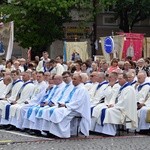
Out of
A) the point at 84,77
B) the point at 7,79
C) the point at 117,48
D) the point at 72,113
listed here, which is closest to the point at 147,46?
the point at 117,48

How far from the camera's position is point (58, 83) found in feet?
53.4

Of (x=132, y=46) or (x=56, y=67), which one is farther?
(x=132, y=46)

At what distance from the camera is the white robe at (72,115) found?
15234 millimetres

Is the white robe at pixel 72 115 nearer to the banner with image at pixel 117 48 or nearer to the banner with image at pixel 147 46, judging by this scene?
the banner with image at pixel 117 48

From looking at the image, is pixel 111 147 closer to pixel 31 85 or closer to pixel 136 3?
pixel 31 85

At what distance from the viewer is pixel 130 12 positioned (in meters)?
42.7

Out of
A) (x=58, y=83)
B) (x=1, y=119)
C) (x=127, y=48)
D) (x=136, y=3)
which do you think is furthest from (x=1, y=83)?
(x=136, y=3)

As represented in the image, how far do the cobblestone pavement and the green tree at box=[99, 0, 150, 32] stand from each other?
24.9m

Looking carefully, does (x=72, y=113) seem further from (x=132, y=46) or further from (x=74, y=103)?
(x=132, y=46)

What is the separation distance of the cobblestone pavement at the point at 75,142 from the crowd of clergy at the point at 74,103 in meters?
0.37

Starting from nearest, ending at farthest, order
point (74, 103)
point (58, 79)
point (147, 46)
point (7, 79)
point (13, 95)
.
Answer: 1. point (74, 103)
2. point (58, 79)
3. point (13, 95)
4. point (7, 79)
5. point (147, 46)

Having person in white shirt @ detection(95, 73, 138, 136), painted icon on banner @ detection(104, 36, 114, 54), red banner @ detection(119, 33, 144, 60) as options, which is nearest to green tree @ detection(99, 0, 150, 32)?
red banner @ detection(119, 33, 144, 60)

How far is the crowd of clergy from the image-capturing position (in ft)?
50.7

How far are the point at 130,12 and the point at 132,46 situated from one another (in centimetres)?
1680
